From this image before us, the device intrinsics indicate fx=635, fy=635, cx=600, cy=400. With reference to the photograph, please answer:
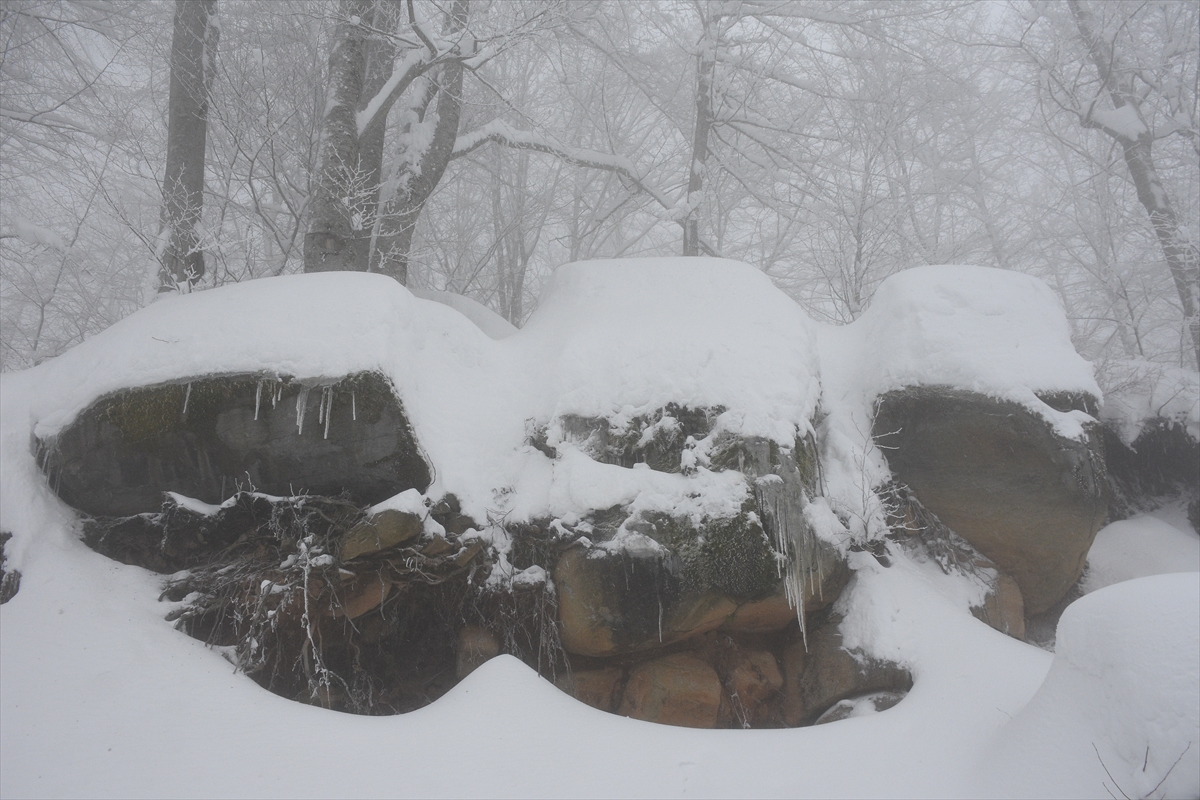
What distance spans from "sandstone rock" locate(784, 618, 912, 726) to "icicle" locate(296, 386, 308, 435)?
12.1 ft

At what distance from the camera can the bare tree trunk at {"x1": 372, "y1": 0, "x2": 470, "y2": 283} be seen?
6.27 m

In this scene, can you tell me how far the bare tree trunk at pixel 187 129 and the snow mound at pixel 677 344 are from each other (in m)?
3.16

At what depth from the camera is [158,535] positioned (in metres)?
4.14

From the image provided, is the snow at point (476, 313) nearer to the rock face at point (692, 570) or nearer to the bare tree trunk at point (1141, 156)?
the rock face at point (692, 570)

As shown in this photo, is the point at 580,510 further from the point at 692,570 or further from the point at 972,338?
the point at 972,338

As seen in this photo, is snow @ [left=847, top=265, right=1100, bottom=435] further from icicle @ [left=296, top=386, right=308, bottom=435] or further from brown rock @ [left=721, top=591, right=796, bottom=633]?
icicle @ [left=296, top=386, right=308, bottom=435]

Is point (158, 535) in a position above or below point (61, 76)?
below

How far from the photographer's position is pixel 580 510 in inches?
168

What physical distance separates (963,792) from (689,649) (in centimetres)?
182

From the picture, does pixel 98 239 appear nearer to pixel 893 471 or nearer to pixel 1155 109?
pixel 893 471

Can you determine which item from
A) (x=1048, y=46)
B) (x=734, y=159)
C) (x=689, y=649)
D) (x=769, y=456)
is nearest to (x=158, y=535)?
(x=689, y=649)

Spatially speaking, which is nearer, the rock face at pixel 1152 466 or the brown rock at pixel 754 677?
the brown rock at pixel 754 677

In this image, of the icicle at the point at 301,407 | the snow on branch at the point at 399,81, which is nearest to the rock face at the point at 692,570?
the icicle at the point at 301,407

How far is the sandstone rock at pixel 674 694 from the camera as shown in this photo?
13.5ft
